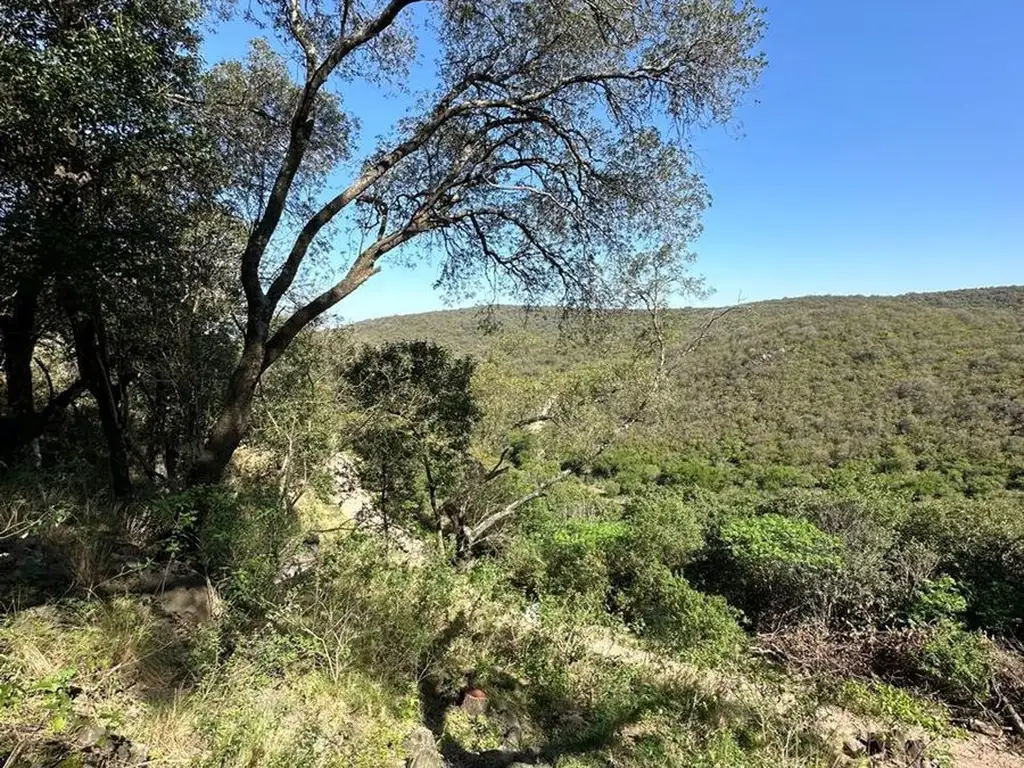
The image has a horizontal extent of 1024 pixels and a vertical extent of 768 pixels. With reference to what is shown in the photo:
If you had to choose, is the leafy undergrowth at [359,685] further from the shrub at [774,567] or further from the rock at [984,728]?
the shrub at [774,567]

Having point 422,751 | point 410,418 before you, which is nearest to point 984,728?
point 422,751

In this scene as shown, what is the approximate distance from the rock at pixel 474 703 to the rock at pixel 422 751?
70 cm

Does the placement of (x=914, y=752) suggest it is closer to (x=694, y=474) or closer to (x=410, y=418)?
(x=410, y=418)

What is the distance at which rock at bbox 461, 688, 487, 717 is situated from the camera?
15.0ft

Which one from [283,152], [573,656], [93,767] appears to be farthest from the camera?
[283,152]

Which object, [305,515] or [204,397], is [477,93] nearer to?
[204,397]

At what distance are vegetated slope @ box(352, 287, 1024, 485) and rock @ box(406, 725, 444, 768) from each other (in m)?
23.7

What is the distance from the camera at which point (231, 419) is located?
5.27 meters

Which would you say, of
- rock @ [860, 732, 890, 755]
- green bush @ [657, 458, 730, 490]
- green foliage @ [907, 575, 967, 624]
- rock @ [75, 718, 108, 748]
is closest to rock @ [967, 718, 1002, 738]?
green foliage @ [907, 575, 967, 624]

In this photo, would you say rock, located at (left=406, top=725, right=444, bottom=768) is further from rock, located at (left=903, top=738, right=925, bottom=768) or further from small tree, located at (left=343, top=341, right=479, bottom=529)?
small tree, located at (left=343, top=341, right=479, bottom=529)

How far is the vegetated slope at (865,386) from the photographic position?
→ 34.9 m

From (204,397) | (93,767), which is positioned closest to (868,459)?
(204,397)

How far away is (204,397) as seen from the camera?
8359 millimetres

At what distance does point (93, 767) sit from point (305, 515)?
29.6 ft
